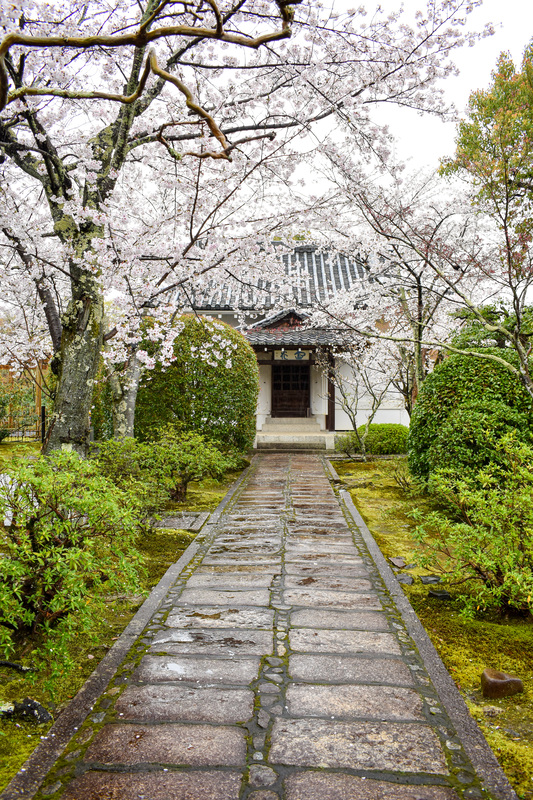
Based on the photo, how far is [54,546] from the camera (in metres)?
3.08

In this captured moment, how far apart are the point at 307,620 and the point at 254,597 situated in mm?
604

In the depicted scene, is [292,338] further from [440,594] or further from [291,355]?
[440,594]

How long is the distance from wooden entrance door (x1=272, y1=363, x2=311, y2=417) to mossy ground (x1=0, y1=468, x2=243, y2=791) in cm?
1319

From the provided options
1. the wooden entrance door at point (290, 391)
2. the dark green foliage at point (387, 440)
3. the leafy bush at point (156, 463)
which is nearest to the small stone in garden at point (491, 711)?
the leafy bush at point (156, 463)

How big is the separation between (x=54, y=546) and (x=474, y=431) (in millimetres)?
4843

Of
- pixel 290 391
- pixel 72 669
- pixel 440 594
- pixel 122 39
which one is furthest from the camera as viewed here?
pixel 290 391

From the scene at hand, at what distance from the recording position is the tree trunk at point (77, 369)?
494 centimetres

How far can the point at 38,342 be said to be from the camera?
13.5 m

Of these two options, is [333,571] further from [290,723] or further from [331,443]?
[331,443]

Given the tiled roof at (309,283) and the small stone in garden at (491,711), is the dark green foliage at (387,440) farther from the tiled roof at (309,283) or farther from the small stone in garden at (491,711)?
the small stone in garden at (491,711)

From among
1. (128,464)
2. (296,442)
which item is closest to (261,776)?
(128,464)

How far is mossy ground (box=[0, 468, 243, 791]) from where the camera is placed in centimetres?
243

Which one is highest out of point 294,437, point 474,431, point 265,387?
point 265,387

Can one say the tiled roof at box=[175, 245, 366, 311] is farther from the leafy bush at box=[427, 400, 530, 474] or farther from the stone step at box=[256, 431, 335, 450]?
the leafy bush at box=[427, 400, 530, 474]
